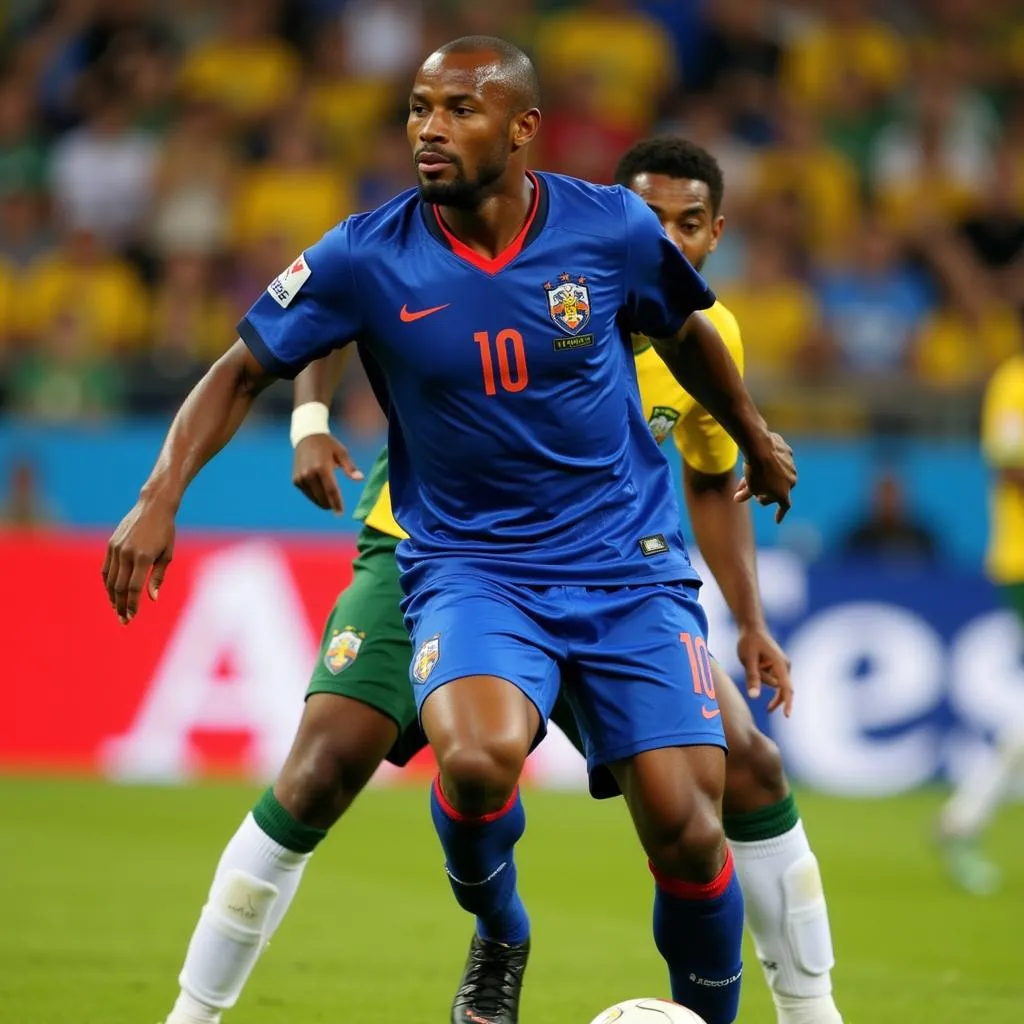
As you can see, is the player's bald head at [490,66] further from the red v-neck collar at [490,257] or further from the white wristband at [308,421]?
the white wristband at [308,421]

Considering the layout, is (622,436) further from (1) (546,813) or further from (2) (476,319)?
(1) (546,813)

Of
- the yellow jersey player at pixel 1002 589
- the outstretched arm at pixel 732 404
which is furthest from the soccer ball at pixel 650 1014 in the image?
the yellow jersey player at pixel 1002 589

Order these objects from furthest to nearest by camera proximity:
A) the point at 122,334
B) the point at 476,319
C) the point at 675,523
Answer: the point at 122,334 < the point at 675,523 < the point at 476,319

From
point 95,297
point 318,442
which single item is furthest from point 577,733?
point 95,297

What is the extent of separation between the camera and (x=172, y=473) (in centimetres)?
452

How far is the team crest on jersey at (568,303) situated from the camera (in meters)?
4.64

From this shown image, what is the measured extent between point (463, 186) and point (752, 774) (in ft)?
5.74

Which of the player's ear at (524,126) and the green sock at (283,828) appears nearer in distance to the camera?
the player's ear at (524,126)

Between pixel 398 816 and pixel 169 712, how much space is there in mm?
1808

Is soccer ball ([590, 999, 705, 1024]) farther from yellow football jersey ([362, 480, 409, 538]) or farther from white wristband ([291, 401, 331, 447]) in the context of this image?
white wristband ([291, 401, 331, 447])

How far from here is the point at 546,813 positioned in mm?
10922

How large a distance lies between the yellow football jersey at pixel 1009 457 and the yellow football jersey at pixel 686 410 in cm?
384

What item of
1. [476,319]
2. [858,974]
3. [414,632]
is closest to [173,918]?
[858,974]

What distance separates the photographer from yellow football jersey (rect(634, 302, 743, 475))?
5477mm
